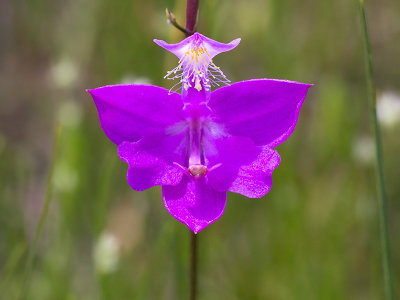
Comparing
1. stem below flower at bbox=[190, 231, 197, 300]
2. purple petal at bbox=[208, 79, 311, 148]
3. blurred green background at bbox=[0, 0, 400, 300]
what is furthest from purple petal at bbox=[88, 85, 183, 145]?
blurred green background at bbox=[0, 0, 400, 300]

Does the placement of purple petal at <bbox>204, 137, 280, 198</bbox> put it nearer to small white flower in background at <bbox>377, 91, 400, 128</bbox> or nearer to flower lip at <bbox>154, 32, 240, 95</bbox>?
flower lip at <bbox>154, 32, 240, 95</bbox>

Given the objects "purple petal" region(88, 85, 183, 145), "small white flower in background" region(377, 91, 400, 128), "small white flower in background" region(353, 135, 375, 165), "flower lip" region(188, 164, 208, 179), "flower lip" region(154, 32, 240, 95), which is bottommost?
"flower lip" region(188, 164, 208, 179)

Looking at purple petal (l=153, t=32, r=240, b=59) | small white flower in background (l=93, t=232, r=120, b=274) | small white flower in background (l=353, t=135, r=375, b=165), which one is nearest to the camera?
purple petal (l=153, t=32, r=240, b=59)

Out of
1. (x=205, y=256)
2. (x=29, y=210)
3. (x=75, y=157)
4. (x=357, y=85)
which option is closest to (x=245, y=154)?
(x=75, y=157)

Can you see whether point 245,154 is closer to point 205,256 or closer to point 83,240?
point 205,256

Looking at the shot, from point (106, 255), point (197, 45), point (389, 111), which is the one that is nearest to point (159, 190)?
point (106, 255)

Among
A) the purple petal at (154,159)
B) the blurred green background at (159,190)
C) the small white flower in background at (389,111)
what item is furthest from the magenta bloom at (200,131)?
the small white flower in background at (389,111)

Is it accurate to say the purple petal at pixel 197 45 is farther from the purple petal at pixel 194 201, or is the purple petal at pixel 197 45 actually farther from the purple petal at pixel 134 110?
the purple petal at pixel 194 201
